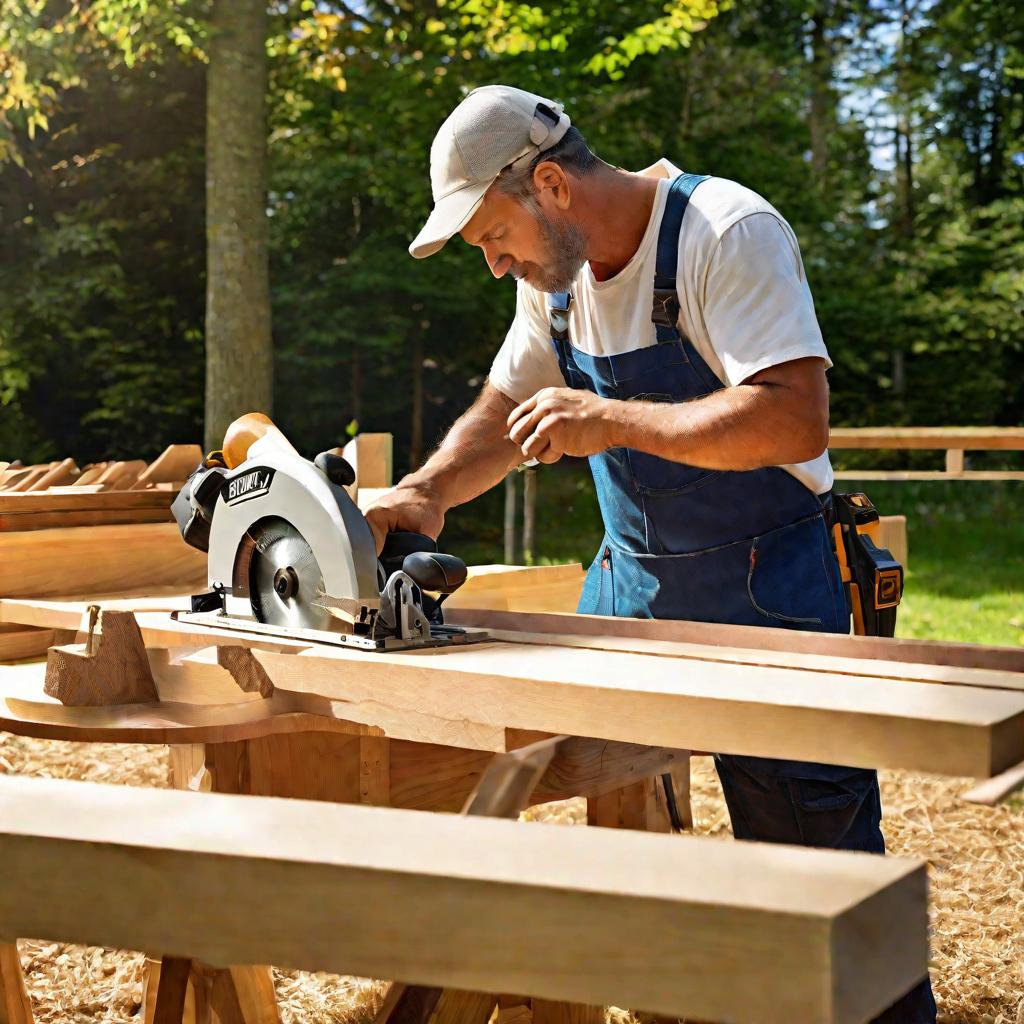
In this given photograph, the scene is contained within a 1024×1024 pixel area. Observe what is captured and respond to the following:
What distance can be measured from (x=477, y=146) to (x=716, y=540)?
91 centimetres

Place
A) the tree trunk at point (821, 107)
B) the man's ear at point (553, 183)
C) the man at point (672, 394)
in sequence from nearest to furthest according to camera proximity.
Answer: the man at point (672, 394) → the man's ear at point (553, 183) → the tree trunk at point (821, 107)

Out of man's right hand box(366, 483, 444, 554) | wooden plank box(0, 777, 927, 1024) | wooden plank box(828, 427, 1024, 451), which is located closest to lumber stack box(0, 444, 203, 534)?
man's right hand box(366, 483, 444, 554)

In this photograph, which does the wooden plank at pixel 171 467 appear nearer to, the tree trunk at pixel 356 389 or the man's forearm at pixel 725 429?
the man's forearm at pixel 725 429

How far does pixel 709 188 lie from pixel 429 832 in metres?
1.78

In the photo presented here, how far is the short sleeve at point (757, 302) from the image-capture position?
2.34 metres

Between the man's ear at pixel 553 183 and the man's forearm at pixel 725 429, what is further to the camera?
the man's ear at pixel 553 183

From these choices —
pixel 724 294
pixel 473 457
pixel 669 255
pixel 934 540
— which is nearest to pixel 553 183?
pixel 669 255

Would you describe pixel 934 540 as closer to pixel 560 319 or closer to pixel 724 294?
pixel 560 319

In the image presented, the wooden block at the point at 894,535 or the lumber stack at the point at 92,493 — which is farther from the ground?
the lumber stack at the point at 92,493

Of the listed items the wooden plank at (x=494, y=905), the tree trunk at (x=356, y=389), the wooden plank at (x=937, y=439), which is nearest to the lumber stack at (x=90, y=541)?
the wooden plank at (x=494, y=905)

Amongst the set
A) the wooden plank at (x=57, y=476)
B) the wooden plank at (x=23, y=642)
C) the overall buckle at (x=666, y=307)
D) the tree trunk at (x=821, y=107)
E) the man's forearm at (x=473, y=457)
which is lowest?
the wooden plank at (x=23, y=642)

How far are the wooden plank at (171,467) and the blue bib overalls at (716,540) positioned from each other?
1951 millimetres

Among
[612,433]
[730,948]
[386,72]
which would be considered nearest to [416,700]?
[612,433]

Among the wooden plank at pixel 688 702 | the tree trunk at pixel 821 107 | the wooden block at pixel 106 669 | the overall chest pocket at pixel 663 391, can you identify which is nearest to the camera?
the wooden plank at pixel 688 702
